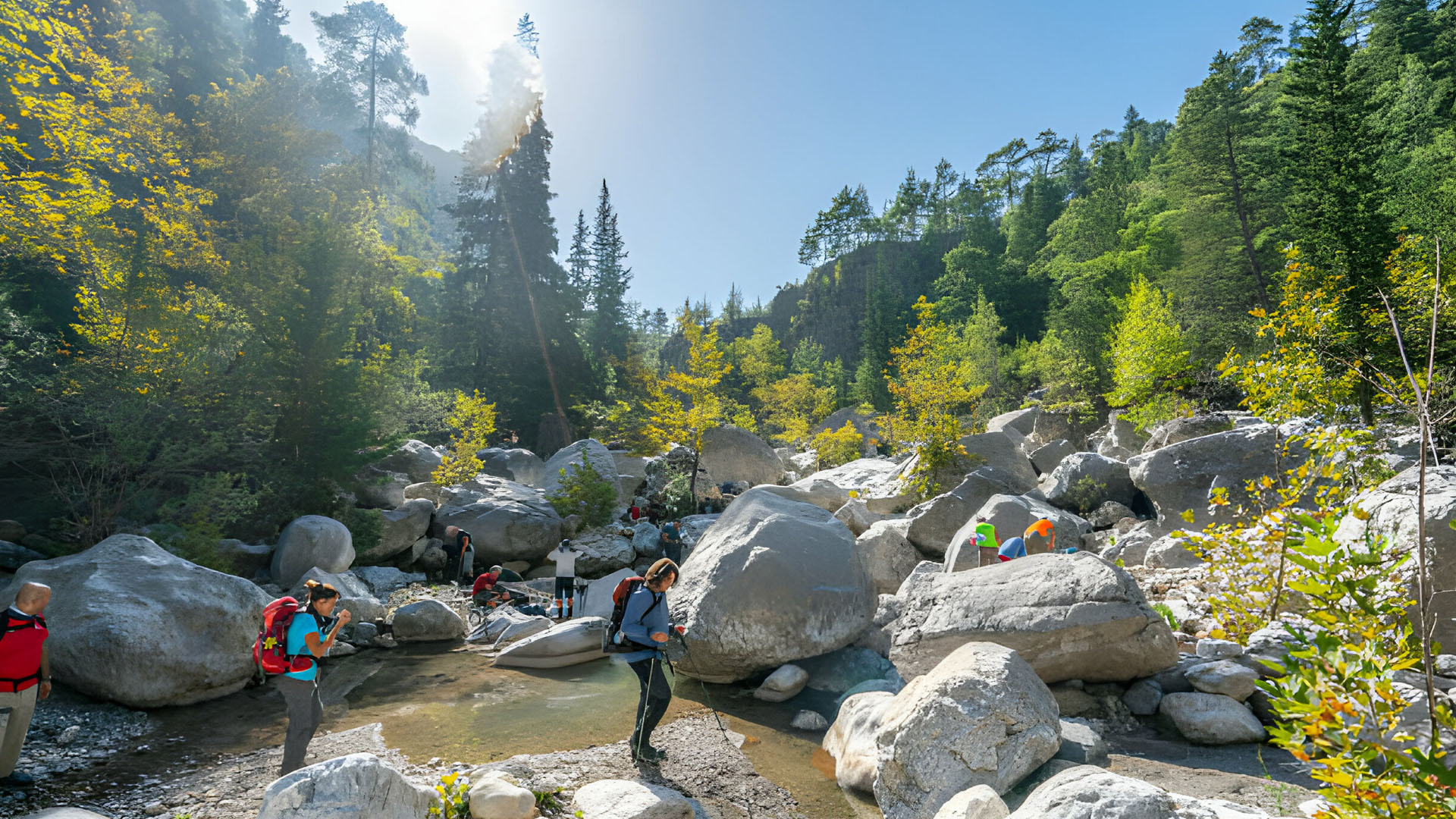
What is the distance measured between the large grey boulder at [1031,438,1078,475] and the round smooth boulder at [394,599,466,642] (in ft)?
59.5

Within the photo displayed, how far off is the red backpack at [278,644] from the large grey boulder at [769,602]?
441 cm

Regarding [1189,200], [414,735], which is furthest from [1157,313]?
[414,735]

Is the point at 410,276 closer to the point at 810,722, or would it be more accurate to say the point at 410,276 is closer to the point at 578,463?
the point at 578,463

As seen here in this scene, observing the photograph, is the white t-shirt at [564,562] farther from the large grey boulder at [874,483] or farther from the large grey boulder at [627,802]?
the large grey boulder at [874,483]

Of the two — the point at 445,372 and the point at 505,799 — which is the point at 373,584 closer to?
the point at 505,799

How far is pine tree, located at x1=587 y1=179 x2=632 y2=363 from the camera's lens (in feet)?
142

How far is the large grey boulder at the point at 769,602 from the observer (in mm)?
8203

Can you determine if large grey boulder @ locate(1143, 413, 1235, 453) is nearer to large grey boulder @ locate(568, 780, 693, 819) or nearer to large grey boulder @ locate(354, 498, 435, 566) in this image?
large grey boulder @ locate(568, 780, 693, 819)

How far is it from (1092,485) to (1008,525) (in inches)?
202

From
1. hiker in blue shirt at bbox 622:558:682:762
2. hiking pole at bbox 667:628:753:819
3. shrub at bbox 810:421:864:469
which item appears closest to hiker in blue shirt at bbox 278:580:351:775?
hiker in blue shirt at bbox 622:558:682:762

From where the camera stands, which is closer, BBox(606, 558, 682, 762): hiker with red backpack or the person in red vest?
the person in red vest

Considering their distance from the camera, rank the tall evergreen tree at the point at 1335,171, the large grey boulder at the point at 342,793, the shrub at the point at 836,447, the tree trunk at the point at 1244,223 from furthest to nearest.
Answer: the shrub at the point at 836,447 → the tree trunk at the point at 1244,223 → the tall evergreen tree at the point at 1335,171 → the large grey boulder at the point at 342,793

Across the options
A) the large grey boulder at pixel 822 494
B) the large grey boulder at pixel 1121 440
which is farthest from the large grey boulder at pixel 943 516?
the large grey boulder at pixel 1121 440

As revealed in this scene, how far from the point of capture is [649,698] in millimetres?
6020
